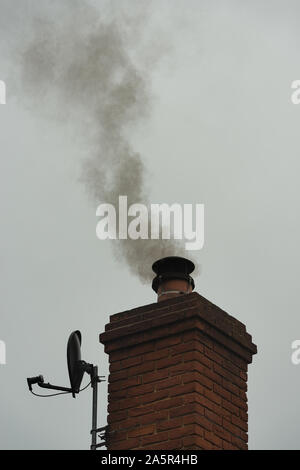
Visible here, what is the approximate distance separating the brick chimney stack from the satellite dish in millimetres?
222

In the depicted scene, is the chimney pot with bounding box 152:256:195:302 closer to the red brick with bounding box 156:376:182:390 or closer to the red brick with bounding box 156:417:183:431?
the red brick with bounding box 156:376:182:390

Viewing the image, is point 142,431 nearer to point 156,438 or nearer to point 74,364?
point 156,438

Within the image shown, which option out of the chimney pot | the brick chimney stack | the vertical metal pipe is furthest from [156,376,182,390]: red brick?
the chimney pot

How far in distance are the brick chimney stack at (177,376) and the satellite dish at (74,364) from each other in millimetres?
222

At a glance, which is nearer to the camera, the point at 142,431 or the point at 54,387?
the point at 142,431

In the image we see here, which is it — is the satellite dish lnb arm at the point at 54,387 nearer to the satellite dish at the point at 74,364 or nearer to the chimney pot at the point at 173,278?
the satellite dish at the point at 74,364

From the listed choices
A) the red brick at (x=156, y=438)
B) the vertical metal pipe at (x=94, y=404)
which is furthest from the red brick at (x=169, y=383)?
the vertical metal pipe at (x=94, y=404)

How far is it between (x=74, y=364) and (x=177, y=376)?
0.85 metres

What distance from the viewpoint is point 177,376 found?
302 inches

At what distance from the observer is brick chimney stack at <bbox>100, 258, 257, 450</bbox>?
24.7 ft

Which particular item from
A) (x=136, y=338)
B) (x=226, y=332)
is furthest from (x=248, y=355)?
(x=136, y=338)

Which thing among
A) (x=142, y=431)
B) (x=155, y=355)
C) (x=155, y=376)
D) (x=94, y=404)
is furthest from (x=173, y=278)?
(x=142, y=431)

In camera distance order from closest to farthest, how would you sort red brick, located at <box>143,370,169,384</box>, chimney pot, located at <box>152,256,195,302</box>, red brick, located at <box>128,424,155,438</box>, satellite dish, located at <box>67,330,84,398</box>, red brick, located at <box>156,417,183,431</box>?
red brick, located at <box>156,417,183,431</box> → red brick, located at <box>128,424,155,438</box> → red brick, located at <box>143,370,169,384</box> → satellite dish, located at <box>67,330,84,398</box> → chimney pot, located at <box>152,256,195,302</box>
